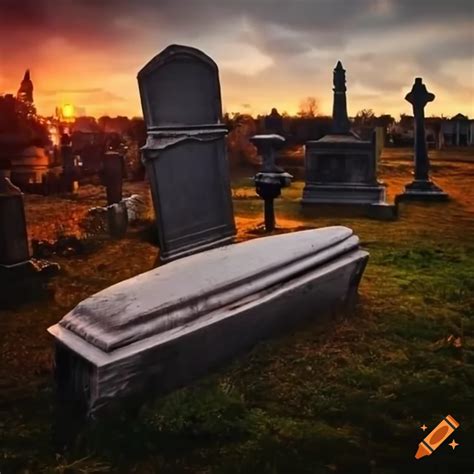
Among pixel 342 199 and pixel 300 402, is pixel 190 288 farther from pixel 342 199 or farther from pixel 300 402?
pixel 342 199

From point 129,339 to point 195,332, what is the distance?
0.32 meters

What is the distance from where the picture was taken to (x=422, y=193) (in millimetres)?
9703

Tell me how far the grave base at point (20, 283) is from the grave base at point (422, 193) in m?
7.06

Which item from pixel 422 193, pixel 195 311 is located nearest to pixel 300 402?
pixel 195 311

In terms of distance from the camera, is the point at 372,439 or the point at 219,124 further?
the point at 219,124

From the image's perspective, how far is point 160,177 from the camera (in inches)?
188

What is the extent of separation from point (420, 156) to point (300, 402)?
332 inches

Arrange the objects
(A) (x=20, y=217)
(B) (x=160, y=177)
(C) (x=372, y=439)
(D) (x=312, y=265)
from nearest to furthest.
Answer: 1. (C) (x=372, y=439)
2. (D) (x=312, y=265)
3. (A) (x=20, y=217)
4. (B) (x=160, y=177)

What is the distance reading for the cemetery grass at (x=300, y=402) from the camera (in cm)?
196

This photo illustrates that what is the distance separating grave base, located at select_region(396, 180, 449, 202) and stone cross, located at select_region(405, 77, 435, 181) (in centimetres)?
13

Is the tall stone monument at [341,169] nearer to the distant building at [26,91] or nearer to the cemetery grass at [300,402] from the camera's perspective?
the distant building at [26,91]

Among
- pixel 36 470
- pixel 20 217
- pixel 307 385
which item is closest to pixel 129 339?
pixel 36 470

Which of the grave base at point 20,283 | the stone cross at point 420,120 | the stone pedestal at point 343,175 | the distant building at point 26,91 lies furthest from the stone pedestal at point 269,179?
the stone cross at point 420,120

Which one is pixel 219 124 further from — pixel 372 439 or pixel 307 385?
pixel 372 439
